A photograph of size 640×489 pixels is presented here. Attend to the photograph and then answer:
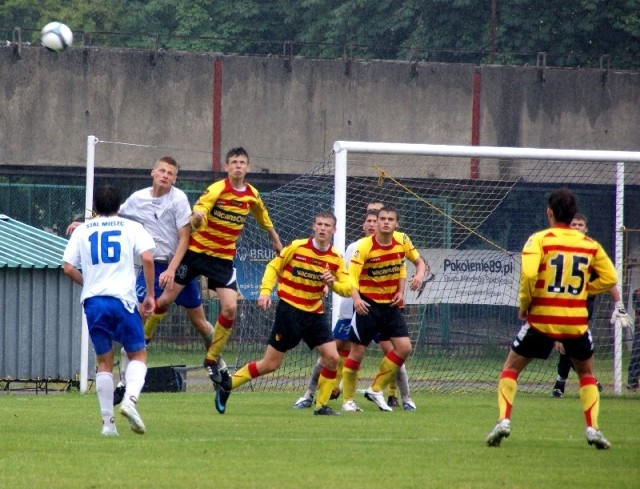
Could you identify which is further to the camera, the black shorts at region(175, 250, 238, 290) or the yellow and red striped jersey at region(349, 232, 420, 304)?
the yellow and red striped jersey at region(349, 232, 420, 304)

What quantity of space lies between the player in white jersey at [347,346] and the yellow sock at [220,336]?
1388mm

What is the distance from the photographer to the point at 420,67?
1032 inches

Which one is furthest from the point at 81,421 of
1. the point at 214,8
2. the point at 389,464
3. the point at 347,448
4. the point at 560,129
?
the point at 214,8

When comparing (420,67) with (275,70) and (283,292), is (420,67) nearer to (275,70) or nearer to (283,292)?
(275,70)

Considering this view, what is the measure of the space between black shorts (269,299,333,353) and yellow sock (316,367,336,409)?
290 millimetres

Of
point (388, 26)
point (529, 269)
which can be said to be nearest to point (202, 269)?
point (529, 269)

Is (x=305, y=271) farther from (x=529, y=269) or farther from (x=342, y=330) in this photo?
(x=529, y=269)

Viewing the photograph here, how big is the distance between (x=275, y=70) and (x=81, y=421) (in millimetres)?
15637

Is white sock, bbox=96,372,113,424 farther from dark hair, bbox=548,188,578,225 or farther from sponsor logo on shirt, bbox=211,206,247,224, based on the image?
dark hair, bbox=548,188,578,225

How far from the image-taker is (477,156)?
15883mm

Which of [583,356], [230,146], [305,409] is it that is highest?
[230,146]

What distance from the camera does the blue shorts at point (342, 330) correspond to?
13656 millimetres

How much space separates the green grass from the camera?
725cm

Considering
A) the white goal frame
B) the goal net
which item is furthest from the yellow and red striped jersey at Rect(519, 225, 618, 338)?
the goal net
